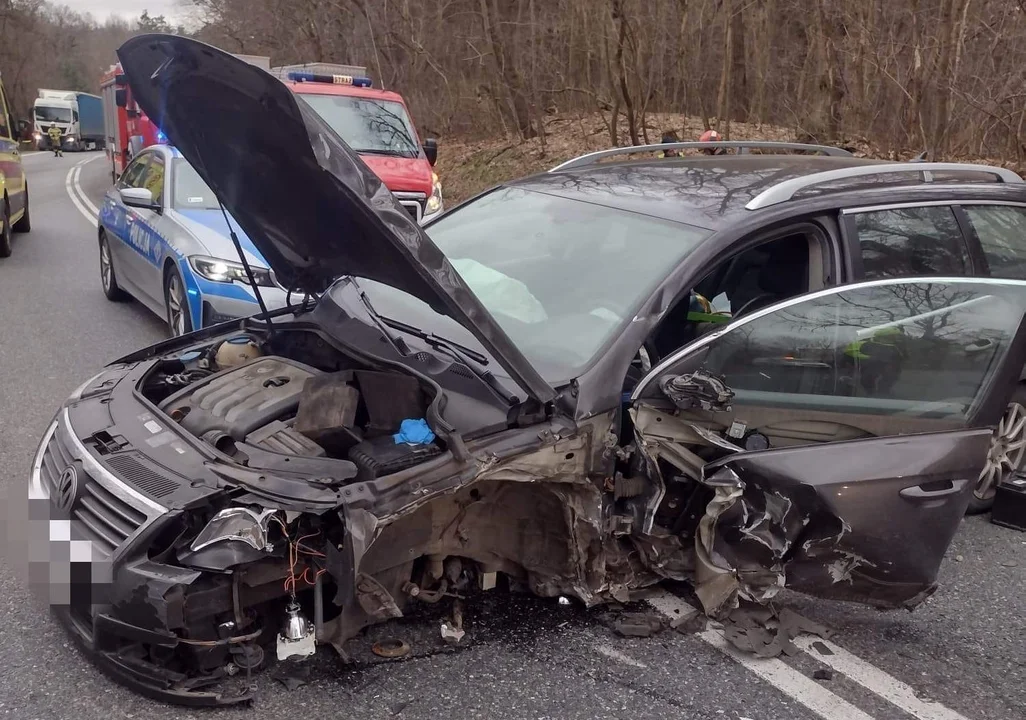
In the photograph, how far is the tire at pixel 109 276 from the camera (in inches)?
310

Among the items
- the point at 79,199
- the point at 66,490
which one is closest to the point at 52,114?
the point at 79,199

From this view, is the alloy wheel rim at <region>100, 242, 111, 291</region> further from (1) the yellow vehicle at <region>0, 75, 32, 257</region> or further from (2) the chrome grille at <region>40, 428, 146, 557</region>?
(2) the chrome grille at <region>40, 428, 146, 557</region>

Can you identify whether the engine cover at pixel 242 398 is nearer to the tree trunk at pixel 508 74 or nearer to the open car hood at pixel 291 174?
the open car hood at pixel 291 174

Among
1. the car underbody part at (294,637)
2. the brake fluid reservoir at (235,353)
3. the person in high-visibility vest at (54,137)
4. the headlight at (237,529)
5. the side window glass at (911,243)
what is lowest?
the person in high-visibility vest at (54,137)

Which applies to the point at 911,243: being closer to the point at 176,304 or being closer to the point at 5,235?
the point at 176,304

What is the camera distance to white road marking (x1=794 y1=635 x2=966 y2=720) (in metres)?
2.75

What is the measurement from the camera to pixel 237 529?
7.72 ft

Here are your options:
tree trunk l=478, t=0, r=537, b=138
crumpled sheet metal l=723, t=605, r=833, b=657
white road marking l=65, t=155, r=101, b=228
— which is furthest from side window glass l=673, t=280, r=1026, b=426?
tree trunk l=478, t=0, r=537, b=138

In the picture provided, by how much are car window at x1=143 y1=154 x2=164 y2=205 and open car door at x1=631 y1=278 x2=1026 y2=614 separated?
17.2 ft

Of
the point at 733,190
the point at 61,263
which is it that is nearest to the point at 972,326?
the point at 733,190

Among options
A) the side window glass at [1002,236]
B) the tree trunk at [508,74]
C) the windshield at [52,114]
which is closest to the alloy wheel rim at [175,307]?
the side window glass at [1002,236]

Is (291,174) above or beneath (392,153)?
above

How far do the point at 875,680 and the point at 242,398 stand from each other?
248 cm

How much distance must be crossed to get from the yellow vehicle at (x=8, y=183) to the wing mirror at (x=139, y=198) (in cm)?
487
